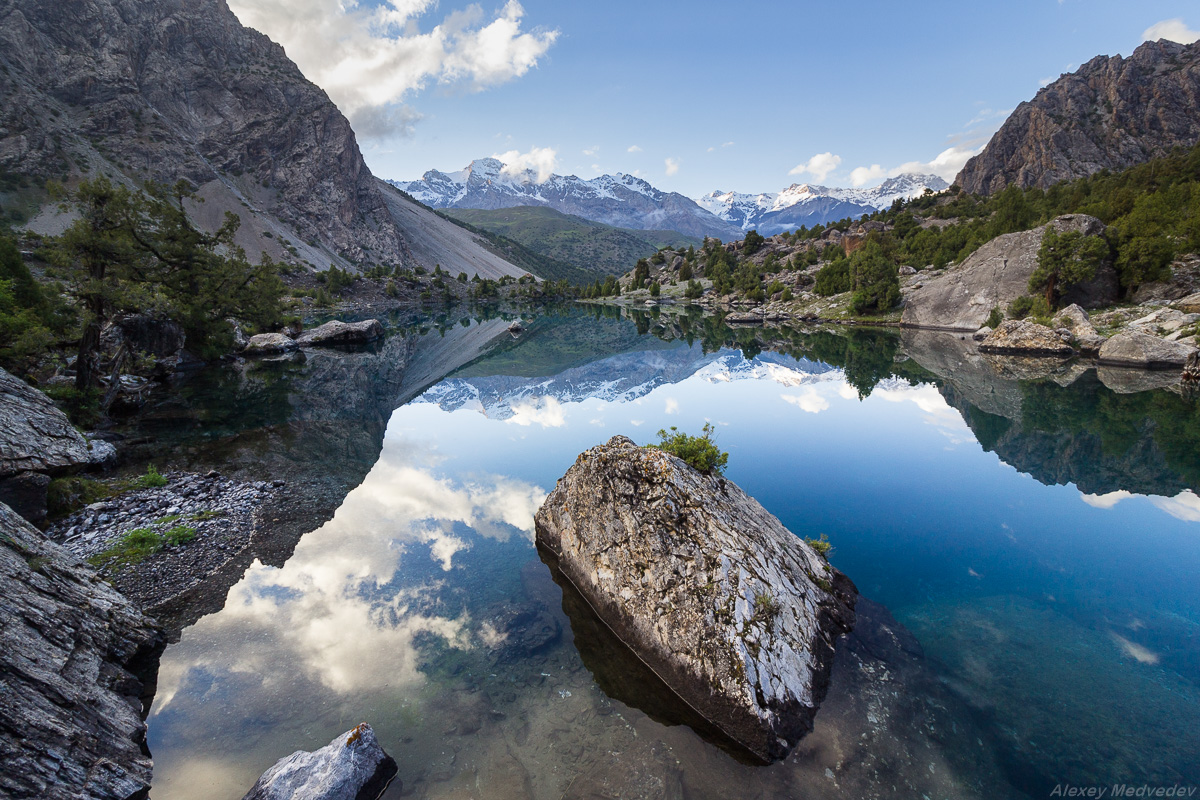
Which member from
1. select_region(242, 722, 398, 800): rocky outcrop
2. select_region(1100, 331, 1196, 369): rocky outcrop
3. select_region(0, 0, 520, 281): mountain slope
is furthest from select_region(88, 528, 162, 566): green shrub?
select_region(0, 0, 520, 281): mountain slope

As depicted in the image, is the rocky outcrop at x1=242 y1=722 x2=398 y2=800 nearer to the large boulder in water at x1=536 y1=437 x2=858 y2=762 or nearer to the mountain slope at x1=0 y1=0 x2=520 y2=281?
the large boulder in water at x1=536 y1=437 x2=858 y2=762

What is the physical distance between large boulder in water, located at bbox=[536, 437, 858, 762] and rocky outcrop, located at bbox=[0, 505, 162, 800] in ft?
31.1

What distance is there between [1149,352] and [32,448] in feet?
243

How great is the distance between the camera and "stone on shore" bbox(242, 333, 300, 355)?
189 ft

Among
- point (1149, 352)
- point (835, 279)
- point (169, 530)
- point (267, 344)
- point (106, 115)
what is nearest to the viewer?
point (169, 530)

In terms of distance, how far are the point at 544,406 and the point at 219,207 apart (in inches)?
8156

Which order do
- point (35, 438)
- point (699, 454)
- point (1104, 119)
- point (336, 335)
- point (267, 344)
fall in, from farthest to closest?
point (1104, 119), point (336, 335), point (267, 344), point (35, 438), point (699, 454)

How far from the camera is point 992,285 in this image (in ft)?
221

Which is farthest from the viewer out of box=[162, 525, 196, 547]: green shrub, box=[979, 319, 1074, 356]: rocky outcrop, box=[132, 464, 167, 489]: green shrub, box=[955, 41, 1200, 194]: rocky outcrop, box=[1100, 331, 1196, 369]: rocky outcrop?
box=[955, 41, 1200, 194]: rocky outcrop

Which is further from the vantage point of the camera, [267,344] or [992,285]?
[992,285]

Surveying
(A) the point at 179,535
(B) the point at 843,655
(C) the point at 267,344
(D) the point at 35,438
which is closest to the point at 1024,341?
(B) the point at 843,655

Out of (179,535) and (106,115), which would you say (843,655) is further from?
(106,115)

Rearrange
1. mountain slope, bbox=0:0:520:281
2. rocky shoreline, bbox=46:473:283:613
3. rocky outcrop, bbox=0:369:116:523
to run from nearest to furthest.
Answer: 1. rocky shoreline, bbox=46:473:283:613
2. rocky outcrop, bbox=0:369:116:523
3. mountain slope, bbox=0:0:520:281

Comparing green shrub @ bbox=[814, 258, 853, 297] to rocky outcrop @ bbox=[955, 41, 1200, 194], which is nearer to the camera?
green shrub @ bbox=[814, 258, 853, 297]
